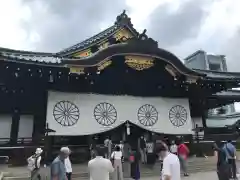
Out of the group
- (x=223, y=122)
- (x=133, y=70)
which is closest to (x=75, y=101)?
(x=133, y=70)

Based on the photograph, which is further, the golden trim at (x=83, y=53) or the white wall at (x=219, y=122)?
the white wall at (x=219, y=122)

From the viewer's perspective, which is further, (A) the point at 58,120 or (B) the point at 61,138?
(B) the point at 61,138

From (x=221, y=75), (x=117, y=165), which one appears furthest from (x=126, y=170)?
(x=221, y=75)

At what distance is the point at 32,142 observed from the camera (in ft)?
43.4

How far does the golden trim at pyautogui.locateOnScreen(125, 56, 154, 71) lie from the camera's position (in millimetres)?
14695

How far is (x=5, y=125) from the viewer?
567 inches

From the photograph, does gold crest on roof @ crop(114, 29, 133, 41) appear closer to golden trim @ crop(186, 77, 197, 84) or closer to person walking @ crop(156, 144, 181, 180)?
golden trim @ crop(186, 77, 197, 84)

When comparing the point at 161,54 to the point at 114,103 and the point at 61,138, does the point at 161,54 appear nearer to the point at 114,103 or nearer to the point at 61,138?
the point at 114,103

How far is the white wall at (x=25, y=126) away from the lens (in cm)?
1459

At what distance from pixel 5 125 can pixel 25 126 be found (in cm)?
104

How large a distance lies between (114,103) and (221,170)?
7986mm

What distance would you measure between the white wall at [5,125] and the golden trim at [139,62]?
23.9ft

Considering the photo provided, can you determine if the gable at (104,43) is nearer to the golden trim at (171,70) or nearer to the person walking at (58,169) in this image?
the golden trim at (171,70)

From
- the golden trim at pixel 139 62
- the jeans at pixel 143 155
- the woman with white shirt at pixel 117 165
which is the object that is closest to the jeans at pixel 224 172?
the woman with white shirt at pixel 117 165
